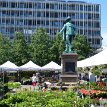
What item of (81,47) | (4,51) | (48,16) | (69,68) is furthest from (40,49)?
(48,16)

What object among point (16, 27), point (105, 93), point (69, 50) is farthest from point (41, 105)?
point (16, 27)

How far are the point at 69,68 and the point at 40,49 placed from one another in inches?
1579

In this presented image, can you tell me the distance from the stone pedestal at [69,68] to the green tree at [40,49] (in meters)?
39.4

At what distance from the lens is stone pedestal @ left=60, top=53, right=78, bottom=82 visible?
41.4 m

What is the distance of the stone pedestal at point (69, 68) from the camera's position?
41.4 metres

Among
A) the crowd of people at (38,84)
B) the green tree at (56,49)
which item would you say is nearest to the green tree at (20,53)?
the green tree at (56,49)

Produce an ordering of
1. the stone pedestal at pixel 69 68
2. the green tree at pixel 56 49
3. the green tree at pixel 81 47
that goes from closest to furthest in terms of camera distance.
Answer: the stone pedestal at pixel 69 68, the green tree at pixel 56 49, the green tree at pixel 81 47

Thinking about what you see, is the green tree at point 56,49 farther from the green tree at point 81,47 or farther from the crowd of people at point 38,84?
the crowd of people at point 38,84

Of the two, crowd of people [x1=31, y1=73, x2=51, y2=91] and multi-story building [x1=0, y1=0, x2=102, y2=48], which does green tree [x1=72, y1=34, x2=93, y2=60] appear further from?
multi-story building [x1=0, y1=0, x2=102, y2=48]

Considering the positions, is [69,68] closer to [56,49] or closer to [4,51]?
[56,49]

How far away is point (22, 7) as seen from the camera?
443 ft

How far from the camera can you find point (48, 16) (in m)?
137

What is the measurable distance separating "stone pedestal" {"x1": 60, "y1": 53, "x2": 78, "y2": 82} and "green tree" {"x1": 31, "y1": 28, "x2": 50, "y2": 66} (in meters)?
39.4

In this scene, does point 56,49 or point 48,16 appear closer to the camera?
point 56,49
